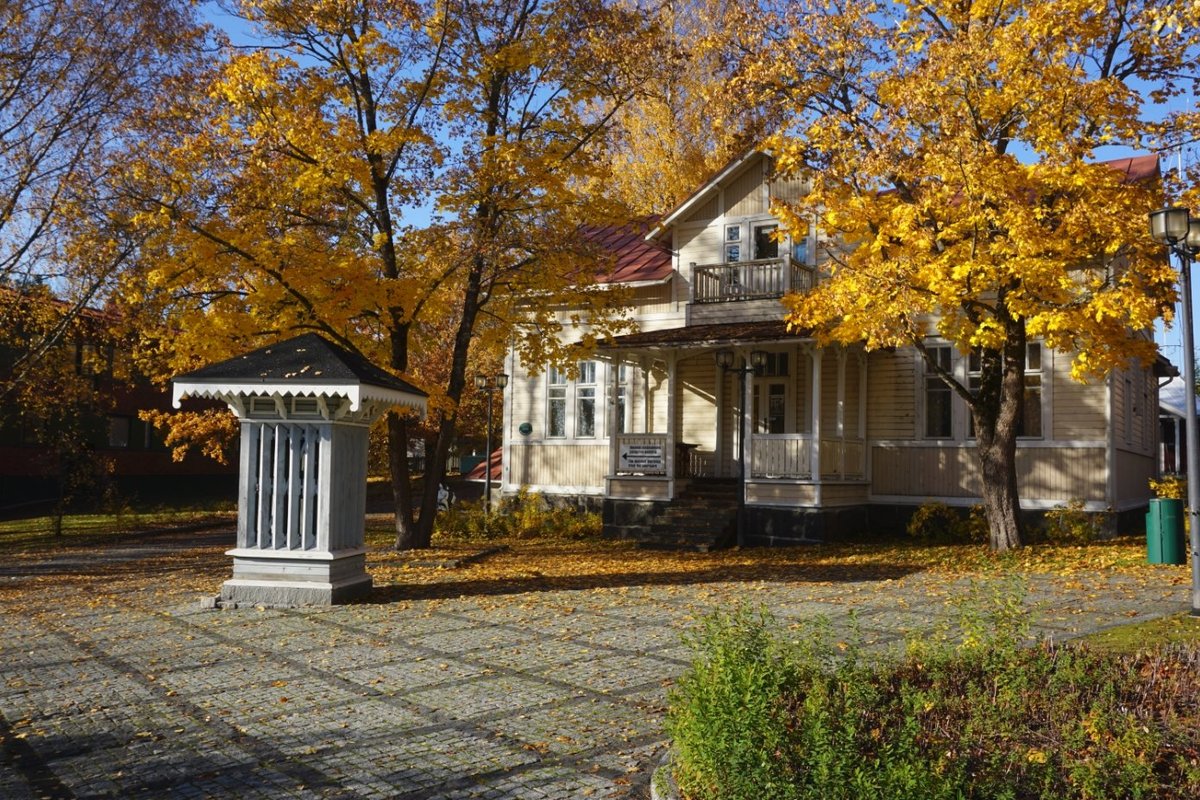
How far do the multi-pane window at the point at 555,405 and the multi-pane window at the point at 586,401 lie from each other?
0.44 m

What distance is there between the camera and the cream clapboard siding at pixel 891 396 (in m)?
21.4

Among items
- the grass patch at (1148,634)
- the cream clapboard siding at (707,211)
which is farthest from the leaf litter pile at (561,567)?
the cream clapboard siding at (707,211)

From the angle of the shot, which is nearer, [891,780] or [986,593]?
[891,780]

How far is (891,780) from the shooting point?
4113mm

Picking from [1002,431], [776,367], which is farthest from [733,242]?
[1002,431]

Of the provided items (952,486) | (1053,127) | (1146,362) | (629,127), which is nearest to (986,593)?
(1146,362)

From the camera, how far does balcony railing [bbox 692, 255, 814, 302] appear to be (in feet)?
69.9

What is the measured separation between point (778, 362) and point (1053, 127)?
954 cm

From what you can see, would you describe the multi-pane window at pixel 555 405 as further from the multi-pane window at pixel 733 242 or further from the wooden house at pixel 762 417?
the multi-pane window at pixel 733 242

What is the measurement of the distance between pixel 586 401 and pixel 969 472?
9.17 m

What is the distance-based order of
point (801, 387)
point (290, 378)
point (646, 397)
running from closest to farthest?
point (290, 378) < point (801, 387) < point (646, 397)

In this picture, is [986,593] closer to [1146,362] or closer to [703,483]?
[1146,362]

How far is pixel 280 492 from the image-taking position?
12.5 meters

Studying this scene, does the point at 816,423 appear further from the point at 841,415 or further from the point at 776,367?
the point at 776,367
